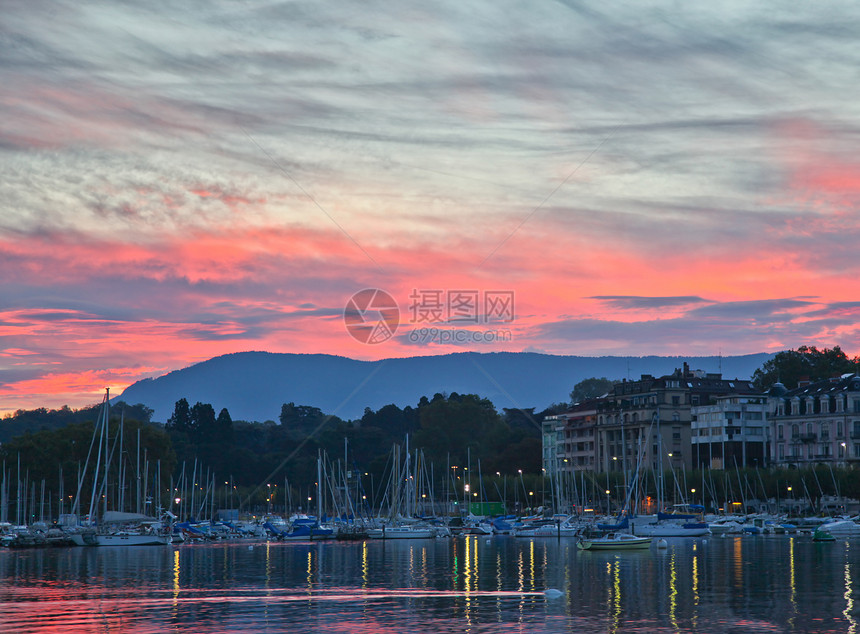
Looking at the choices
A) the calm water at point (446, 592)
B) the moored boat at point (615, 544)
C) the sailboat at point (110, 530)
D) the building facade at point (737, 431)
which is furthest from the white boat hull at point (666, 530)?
the building facade at point (737, 431)

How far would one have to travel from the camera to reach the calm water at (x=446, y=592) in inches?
1834

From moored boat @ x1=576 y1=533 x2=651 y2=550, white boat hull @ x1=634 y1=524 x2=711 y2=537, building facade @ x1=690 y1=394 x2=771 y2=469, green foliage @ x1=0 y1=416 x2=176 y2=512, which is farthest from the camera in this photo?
building facade @ x1=690 y1=394 x2=771 y2=469

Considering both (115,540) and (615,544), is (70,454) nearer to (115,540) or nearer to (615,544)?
(115,540)

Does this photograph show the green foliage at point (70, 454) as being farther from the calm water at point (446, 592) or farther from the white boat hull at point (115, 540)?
the calm water at point (446, 592)

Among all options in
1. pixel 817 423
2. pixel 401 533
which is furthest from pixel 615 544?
pixel 817 423

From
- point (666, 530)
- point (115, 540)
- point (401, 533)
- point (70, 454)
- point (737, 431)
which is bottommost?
point (401, 533)

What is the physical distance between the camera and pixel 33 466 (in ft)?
581

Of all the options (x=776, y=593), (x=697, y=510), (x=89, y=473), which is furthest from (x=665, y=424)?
(x=776, y=593)

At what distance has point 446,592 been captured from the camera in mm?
60719

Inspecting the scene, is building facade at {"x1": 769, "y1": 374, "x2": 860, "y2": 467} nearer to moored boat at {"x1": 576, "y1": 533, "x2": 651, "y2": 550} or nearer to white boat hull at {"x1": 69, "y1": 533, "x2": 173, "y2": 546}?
moored boat at {"x1": 576, "y1": 533, "x2": 651, "y2": 550}

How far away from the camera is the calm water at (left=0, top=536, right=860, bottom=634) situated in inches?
Answer: 1834

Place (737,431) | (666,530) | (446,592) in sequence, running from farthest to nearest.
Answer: (737,431), (666,530), (446,592)

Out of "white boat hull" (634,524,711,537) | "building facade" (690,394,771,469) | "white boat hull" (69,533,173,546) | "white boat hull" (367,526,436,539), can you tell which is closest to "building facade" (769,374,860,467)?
"building facade" (690,394,771,469)

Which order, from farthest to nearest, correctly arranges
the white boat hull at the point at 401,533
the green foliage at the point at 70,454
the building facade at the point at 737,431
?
→ the building facade at the point at 737,431, the green foliage at the point at 70,454, the white boat hull at the point at 401,533
